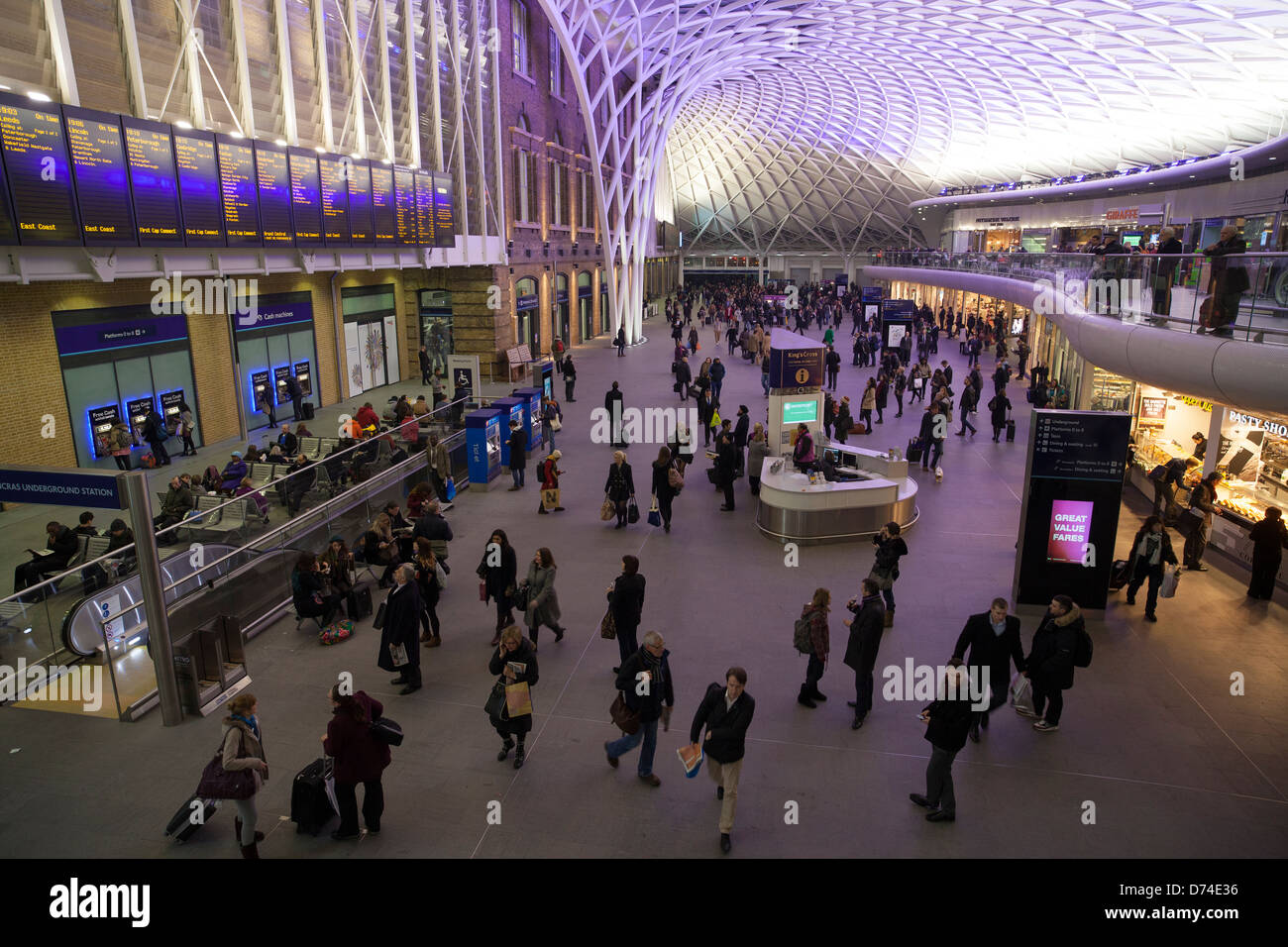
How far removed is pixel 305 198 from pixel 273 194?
112cm

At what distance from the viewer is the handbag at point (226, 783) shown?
5633 mm

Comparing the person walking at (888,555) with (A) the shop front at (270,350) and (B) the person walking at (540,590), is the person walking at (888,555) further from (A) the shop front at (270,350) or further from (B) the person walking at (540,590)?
(A) the shop front at (270,350)

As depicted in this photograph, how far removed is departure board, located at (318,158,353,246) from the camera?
60.0ft

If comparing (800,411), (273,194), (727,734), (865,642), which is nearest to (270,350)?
(273,194)

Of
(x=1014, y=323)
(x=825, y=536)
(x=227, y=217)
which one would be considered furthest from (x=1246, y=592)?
(x=1014, y=323)

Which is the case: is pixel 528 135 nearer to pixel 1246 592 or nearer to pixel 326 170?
pixel 326 170

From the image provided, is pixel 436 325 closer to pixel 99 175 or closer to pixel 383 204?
pixel 383 204

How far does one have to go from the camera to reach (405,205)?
850 inches

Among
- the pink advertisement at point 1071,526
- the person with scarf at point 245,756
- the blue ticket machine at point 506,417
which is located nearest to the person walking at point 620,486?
the blue ticket machine at point 506,417

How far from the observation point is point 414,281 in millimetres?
28875

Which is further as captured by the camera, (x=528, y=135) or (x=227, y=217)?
(x=528, y=135)

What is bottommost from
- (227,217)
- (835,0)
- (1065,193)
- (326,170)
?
(227,217)

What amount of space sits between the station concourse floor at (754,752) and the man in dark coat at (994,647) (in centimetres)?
70
